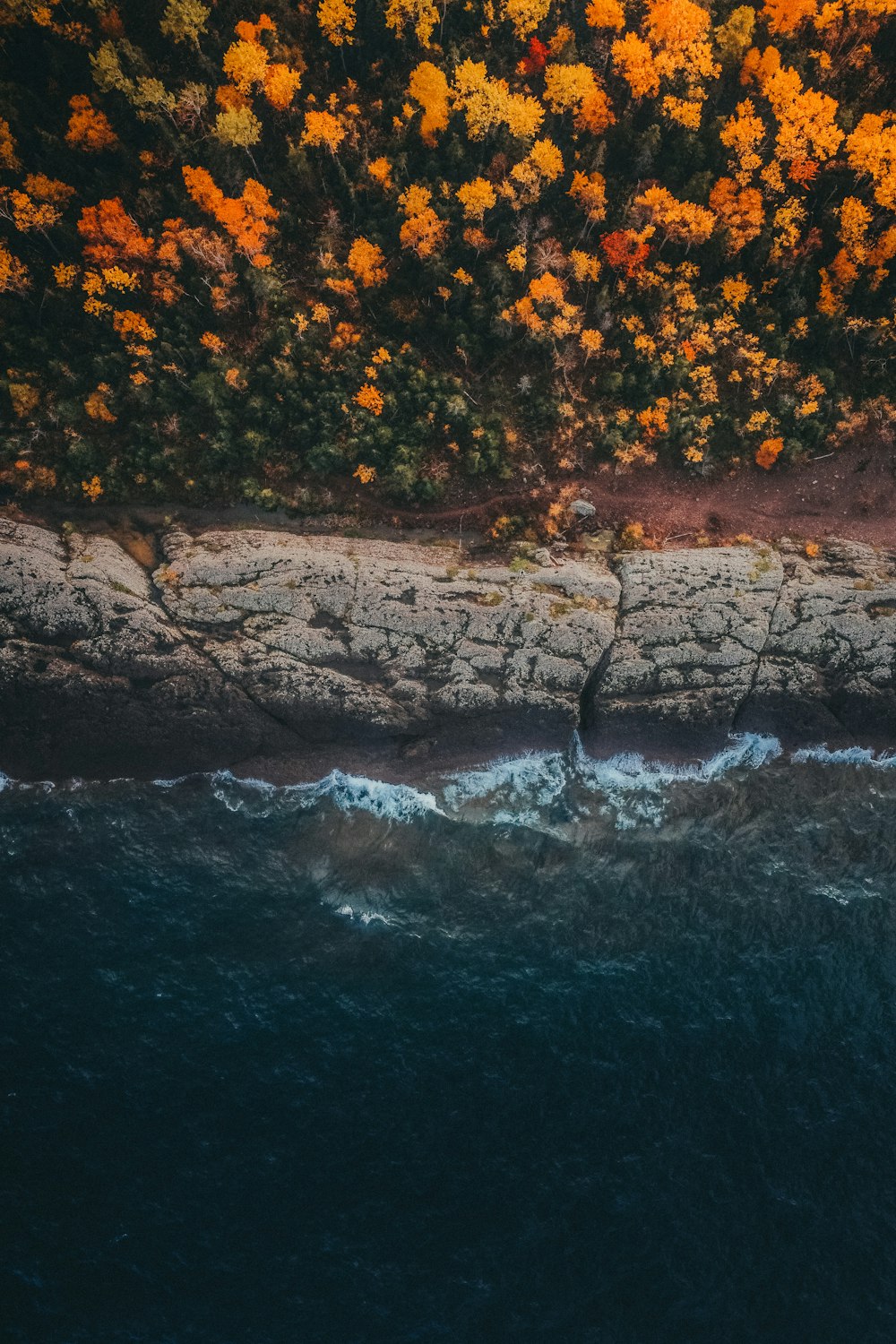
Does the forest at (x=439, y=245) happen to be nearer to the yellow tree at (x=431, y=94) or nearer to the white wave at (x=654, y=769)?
the yellow tree at (x=431, y=94)

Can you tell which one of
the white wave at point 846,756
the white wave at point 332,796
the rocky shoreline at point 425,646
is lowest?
the white wave at point 332,796

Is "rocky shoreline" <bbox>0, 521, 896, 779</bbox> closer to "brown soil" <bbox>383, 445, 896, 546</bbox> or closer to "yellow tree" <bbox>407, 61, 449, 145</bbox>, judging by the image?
"brown soil" <bbox>383, 445, 896, 546</bbox>

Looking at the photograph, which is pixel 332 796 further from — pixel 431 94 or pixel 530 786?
pixel 431 94

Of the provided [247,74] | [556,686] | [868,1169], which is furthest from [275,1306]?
[247,74]

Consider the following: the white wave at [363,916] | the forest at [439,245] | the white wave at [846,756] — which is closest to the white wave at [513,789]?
the white wave at [363,916]

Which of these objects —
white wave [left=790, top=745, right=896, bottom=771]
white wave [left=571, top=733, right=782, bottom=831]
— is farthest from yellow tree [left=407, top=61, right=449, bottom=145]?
white wave [left=790, top=745, right=896, bottom=771]

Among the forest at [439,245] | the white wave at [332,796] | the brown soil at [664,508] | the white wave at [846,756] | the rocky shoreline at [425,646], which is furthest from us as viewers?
the brown soil at [664,508]

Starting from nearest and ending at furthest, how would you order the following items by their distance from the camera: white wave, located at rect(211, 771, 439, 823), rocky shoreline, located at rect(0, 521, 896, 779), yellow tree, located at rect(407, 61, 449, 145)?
yellow tree, located at rect(407, 61, 449, 145) → rocky shoreline, located at rect(0, 521, 896, 779) → white wave, located at rect(211, 771, 439, 823)
